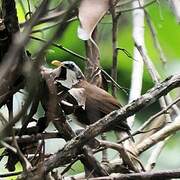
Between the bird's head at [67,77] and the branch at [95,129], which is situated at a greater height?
the bird's head at [67,77]

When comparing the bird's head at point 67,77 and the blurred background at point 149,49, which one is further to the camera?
the blurred background at point 149,49

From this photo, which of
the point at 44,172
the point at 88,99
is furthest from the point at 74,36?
the point at 44,172

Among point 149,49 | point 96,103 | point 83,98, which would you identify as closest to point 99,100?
point 96,103

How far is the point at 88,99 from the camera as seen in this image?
122 cm

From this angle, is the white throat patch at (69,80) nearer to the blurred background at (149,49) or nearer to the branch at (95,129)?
the branch at (95,129)

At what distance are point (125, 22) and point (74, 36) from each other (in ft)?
0.80

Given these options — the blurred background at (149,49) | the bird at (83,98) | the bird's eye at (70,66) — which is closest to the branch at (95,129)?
the bird at (83,98)

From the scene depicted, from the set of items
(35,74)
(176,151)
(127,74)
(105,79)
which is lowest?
(176,151)

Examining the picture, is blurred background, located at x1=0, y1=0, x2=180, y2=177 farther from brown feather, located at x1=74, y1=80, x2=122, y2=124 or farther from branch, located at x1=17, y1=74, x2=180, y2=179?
branch, located at x1=17, y1=74, x2=180, y2=179

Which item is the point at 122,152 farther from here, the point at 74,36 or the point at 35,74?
the point at 74,36

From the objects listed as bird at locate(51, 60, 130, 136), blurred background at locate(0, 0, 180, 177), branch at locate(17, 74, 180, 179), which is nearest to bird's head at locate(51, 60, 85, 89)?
bird at locate(51, 60, 130, 136)

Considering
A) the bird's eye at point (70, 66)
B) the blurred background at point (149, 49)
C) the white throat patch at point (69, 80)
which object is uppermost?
the bird's eye at point (70, 66)

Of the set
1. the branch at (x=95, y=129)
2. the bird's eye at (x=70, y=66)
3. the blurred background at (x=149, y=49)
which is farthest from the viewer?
the blurred background at (x=149, y=49)

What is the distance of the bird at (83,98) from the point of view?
1.06m
